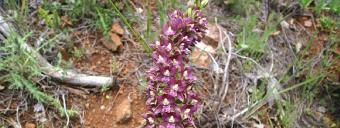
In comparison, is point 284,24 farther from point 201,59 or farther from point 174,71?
point 174,71

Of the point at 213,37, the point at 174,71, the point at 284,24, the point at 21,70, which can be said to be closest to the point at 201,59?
the point at 213,37

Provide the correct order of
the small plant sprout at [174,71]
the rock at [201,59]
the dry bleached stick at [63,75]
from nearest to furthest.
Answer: the small plant sprout at [174,71]
the dry bleached stick at [63,75]
the rock at [201,59]

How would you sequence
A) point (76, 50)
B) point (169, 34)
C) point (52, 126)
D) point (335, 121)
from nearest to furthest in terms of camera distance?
point (169, 34) < point (52, 126) < point (76, 50) < point (335, 121)

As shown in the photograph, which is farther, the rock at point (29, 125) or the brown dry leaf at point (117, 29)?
the brown dry leaf at point (117, 29)

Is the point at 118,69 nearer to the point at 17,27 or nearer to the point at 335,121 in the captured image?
the point at 17,27

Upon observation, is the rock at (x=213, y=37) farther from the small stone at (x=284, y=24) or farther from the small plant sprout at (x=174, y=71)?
the small plant sprout at (x=174, y=71)

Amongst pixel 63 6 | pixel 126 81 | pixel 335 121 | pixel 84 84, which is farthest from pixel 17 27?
pixel 335 121

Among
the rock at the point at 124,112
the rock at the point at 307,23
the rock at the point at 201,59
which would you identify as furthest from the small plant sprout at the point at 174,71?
the rock at the point at 307,23
